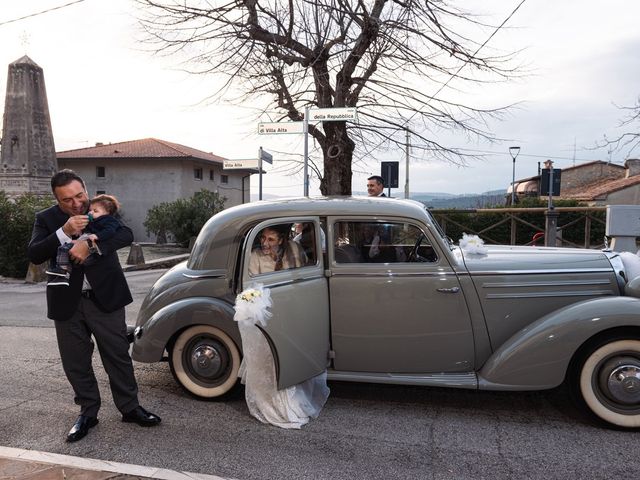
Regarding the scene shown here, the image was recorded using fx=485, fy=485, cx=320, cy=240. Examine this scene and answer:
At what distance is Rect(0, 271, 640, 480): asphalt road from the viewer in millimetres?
2941

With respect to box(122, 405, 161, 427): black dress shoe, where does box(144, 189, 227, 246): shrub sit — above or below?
above

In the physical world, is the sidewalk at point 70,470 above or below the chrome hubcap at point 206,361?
below

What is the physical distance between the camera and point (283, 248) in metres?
4.00

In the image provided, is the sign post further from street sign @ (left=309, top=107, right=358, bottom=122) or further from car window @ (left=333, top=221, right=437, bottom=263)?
car window @ (left=333, top=221, right=437, bottom=263)

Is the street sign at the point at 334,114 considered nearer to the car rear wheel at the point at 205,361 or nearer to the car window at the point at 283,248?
the car window at the point at 283,248

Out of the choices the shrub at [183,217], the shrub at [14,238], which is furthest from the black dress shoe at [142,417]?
the shrub at [183,217]

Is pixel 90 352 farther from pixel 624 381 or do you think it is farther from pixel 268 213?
pixel 624 381

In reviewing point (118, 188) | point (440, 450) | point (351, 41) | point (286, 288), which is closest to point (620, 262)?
point (440, 450)

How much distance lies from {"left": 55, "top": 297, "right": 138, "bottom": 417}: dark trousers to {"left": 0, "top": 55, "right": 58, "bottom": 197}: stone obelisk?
Result: 19934mm

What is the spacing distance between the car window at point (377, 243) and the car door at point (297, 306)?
0.19 meters

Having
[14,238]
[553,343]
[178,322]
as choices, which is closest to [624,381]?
[553,343]

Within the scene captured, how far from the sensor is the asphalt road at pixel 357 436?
2.94 meters

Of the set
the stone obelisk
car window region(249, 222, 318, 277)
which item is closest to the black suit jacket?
car window region(249, 222, 318, 277)

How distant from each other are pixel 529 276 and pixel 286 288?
1899 millimetres
